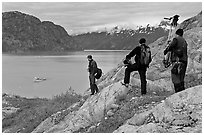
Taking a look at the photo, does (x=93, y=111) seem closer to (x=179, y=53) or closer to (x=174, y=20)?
(x=179, y=53)

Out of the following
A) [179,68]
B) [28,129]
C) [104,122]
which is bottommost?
[28,129]

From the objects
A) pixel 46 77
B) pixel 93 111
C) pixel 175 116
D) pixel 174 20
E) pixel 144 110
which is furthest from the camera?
pixel 46 77

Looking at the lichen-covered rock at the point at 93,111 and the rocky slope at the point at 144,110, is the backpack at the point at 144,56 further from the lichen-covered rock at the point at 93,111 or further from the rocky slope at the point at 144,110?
the lichen-covered rock at the point at 93,111

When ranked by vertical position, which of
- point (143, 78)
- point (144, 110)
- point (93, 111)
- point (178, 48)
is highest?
point (178, 48)

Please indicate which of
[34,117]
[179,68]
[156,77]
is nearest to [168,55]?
[179,68]

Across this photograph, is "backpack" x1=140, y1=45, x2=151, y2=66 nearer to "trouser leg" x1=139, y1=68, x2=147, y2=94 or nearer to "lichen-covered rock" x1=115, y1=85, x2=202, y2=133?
"trouser leg" x1=139, y1=68, x2=147, y2=94

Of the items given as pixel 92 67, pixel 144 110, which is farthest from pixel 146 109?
pixel 92 67

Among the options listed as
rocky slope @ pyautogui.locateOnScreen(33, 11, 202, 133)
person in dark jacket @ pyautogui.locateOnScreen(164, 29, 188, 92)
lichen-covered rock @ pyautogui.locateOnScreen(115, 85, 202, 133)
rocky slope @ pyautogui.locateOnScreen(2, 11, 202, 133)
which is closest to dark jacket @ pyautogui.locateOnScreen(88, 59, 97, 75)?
rocky slope @ pyautogui.locateOnScreen(2, 11, 202, 133)

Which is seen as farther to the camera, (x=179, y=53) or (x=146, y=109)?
(x=179, y=53)

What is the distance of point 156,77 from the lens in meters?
16.8

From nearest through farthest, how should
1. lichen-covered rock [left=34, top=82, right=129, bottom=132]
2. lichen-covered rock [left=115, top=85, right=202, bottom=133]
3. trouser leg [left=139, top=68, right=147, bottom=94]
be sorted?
lichen-covered rock [left=115, top=85, right=202, bottom=133] < trouser leg [left=139, top=68, right=147, bottom=94] < lichen-covered rock [left=34, top=82, right=129, bottom=132]

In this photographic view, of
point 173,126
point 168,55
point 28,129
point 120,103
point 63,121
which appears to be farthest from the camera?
point 28,129

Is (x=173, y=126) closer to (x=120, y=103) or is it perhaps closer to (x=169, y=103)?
(x=169, y=103)

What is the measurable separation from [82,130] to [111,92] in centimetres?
214
